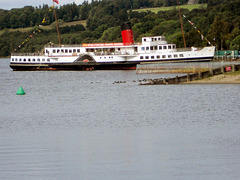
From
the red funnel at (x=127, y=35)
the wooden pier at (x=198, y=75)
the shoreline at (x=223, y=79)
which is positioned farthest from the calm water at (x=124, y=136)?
the red funnel at (x=127, y=35)

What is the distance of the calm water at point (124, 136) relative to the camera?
21781 mm

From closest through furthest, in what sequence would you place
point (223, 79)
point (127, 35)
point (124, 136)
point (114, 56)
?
1. point (124, 136)
2. point (223, 79)
3. point (114, 56)
4. point (127, 35)

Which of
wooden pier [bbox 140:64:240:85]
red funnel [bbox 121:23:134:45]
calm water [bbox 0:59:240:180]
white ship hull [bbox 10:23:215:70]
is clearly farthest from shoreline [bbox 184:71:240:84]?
red funnel [bbox 121:23:134:45]

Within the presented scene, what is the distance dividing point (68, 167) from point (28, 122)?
13826 millimetres

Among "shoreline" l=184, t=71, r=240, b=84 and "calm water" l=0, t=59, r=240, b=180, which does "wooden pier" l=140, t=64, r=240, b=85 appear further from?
"calm water" l=0, t=59, r=240, b=180

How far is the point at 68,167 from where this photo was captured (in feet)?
73.5

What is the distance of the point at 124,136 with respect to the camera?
29484 millimetres

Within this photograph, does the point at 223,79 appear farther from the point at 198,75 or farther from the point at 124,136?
the point at 124,136

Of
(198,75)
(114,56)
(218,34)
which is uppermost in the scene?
(218,34)

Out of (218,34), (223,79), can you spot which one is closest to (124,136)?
(223,79)

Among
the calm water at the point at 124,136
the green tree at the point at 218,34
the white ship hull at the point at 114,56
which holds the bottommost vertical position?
the calm water at the point at 124,136

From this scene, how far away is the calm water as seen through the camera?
2178 centimetres

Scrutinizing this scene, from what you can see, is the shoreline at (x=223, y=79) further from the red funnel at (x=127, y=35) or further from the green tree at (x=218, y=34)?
the green tree at (x=218, y=34)

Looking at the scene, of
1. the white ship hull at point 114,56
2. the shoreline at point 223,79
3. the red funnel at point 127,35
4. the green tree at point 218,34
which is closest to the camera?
the shoreline at point 223,79
